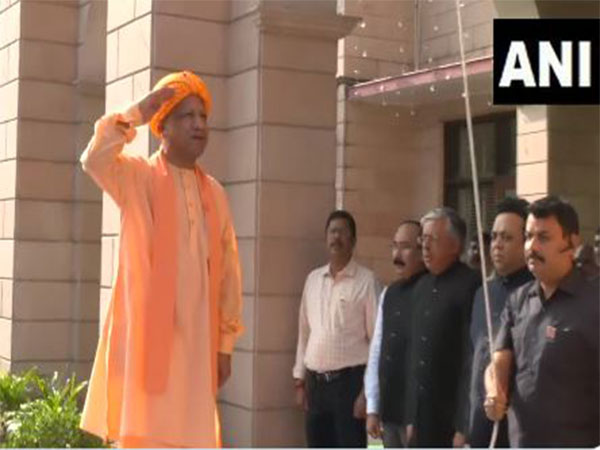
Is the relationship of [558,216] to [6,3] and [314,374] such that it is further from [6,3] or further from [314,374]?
[6,3]

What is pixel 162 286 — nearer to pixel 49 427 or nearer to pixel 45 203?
pixel 49 427

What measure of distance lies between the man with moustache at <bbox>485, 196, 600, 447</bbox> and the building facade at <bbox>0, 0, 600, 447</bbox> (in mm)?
2094

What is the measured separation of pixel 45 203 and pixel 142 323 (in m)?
5.24

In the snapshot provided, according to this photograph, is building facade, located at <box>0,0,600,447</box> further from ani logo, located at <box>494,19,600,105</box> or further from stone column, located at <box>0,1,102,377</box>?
ani logo, located at <box>494,19,600,105</box>

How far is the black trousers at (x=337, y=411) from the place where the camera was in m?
5.70

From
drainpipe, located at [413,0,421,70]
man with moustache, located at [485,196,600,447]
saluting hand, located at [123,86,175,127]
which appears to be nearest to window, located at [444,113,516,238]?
drainpipe, located at [413,0,421,70]

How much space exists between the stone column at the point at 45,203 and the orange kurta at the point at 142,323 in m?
4.88

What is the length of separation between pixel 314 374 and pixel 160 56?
2.19 metres

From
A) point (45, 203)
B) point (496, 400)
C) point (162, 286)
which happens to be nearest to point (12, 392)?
point (45, 203)

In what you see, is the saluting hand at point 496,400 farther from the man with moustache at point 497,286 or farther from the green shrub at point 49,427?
the green shrub at point 49,427

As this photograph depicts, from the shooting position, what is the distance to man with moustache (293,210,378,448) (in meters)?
→ 5.72

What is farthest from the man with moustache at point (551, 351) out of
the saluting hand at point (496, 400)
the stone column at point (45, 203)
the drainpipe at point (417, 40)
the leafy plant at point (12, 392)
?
the drainpipe at point (417, 40)

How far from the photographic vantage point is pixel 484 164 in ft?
38.1

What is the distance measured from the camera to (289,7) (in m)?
6.44
